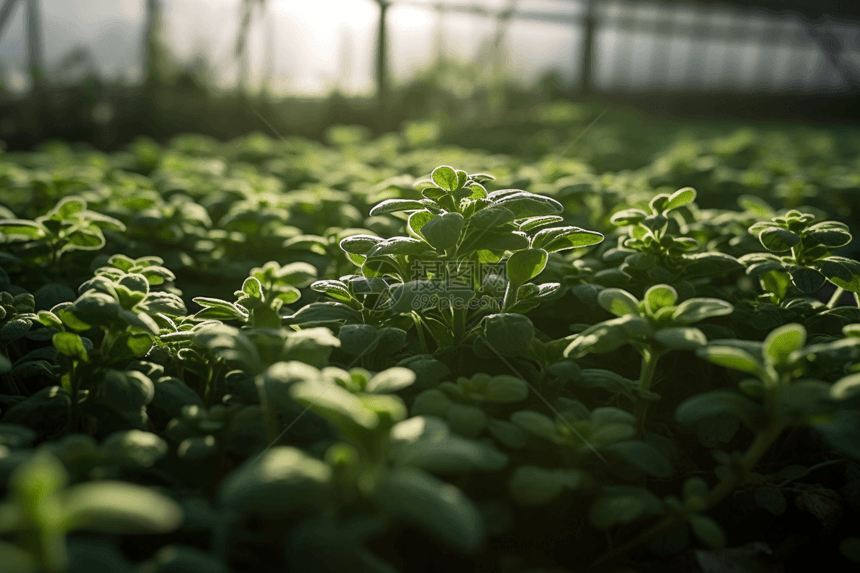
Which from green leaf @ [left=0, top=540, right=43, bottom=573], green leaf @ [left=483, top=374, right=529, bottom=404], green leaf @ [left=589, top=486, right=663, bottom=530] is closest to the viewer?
green leaf @ [left=0, top=540, right=43, bottom=573]

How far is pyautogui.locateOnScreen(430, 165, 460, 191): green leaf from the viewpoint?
1.28m

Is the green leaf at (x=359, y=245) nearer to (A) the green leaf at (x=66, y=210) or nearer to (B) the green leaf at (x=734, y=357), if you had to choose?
(B) the green leaf at (x=734, y=357)

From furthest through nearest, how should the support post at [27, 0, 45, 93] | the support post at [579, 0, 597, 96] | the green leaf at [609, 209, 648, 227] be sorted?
the support post at [579, 0, 597, 96] → the support post at [27, 0, 45, 93] → the green leaf at [609, 209, 648, 227]

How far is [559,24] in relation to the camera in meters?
12.9

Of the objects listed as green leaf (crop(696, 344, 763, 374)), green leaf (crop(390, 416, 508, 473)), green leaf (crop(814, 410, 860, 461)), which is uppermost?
green leaf (crop(696, 344, 763, 374))

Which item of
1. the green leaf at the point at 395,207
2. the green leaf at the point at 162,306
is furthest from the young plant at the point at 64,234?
the green leaf at the point at 395,207

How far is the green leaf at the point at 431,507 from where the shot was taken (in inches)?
23.2

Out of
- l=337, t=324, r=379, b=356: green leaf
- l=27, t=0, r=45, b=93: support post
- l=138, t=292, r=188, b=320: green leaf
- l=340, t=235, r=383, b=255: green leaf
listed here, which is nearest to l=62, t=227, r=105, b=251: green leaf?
l=138, t=292, r=188, b=320: green leaf

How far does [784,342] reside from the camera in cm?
85

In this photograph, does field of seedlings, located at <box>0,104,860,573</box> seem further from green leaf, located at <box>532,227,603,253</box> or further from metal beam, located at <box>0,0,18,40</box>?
metal beam, located at <box>0,0,18,40</box>

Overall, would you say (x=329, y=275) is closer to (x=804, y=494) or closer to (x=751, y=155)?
(x=804, y=494)

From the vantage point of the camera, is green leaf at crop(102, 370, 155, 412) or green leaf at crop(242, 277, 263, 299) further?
green leaf at crop(242, 277, 263, 299)

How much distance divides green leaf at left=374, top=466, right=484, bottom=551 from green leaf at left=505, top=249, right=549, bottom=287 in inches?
23.9

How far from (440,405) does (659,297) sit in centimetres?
46
